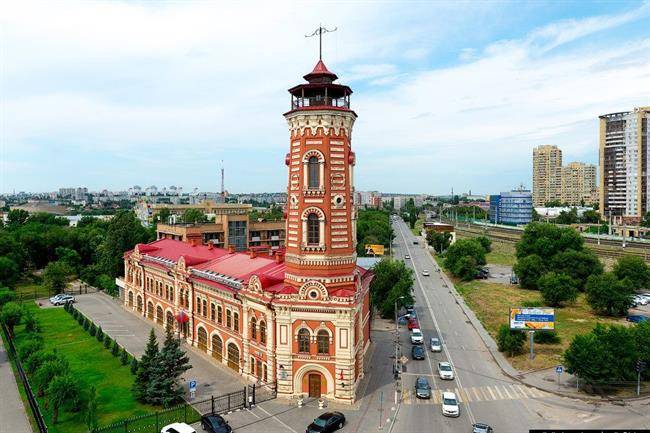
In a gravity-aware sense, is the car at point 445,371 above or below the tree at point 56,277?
below

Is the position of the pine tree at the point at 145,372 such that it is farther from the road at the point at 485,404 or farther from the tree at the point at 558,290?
the tree at the point at 558,290

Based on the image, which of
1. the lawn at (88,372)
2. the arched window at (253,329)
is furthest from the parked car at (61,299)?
the arched window at (253,329)

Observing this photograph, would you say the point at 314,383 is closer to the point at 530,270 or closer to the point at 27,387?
the point at 27,387

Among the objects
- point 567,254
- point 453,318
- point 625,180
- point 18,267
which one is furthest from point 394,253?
point 625,180

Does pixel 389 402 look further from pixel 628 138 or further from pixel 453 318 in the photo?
pixel 628 138

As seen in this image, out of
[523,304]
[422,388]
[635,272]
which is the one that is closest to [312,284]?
[422,388]

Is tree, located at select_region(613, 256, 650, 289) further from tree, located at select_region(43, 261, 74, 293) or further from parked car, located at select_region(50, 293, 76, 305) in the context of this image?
tree, located at select_region(43, 261, 74, 293)
